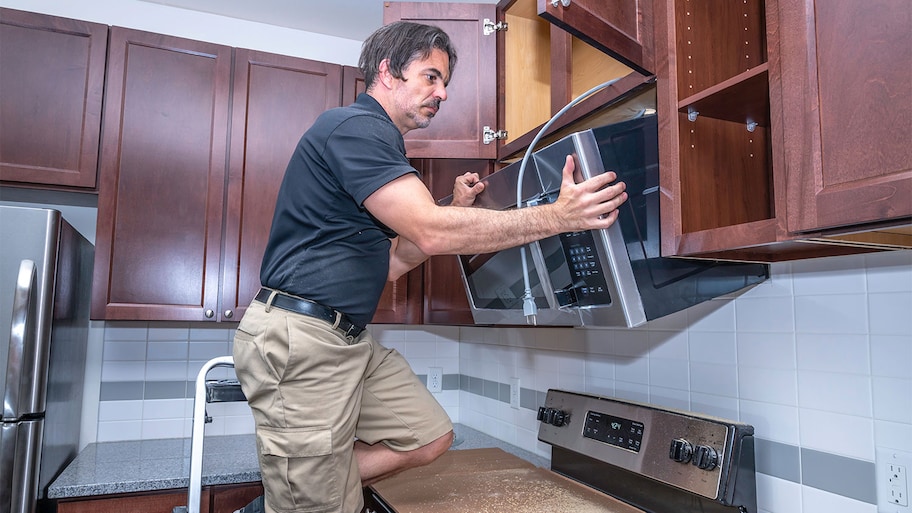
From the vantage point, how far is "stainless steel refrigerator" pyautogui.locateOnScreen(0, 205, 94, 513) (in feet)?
5.30

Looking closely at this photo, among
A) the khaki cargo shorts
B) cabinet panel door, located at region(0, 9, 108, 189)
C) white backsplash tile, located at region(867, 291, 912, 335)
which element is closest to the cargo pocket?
the khaki cargo shorts

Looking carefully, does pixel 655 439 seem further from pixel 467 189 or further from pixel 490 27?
pixel 490 27

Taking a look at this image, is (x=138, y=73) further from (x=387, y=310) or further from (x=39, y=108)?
(x=387, y=310)

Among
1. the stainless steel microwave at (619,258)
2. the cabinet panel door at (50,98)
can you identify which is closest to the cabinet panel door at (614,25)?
the stainless steel microwave at (619,258)

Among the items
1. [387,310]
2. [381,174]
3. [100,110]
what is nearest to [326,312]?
[381,174]

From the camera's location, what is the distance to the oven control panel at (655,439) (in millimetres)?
1248

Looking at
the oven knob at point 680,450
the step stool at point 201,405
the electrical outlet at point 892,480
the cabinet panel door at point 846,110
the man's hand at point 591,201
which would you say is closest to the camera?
the cabinet panel door at point 846,110

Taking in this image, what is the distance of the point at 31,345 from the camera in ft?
A: 5.38

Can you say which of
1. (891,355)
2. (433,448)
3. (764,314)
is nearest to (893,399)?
(891,355)

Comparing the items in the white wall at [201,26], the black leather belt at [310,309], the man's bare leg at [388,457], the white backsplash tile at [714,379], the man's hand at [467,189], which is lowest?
the man's bare leg at [388,457]

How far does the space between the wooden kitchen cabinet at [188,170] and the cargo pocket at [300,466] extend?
88 cm

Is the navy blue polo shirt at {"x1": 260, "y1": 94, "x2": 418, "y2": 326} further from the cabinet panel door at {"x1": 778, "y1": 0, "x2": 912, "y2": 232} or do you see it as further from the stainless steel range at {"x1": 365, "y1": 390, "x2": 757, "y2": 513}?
the cabinet panel door at {"x1": 778, "y1": 0, "x2": 912, "y2": 232}

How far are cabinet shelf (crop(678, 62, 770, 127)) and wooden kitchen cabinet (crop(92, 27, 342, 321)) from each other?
4.82 feet

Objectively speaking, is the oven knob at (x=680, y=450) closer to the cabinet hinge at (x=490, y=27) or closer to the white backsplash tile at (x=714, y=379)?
the white backsplash tile at (x=714, y=379)
